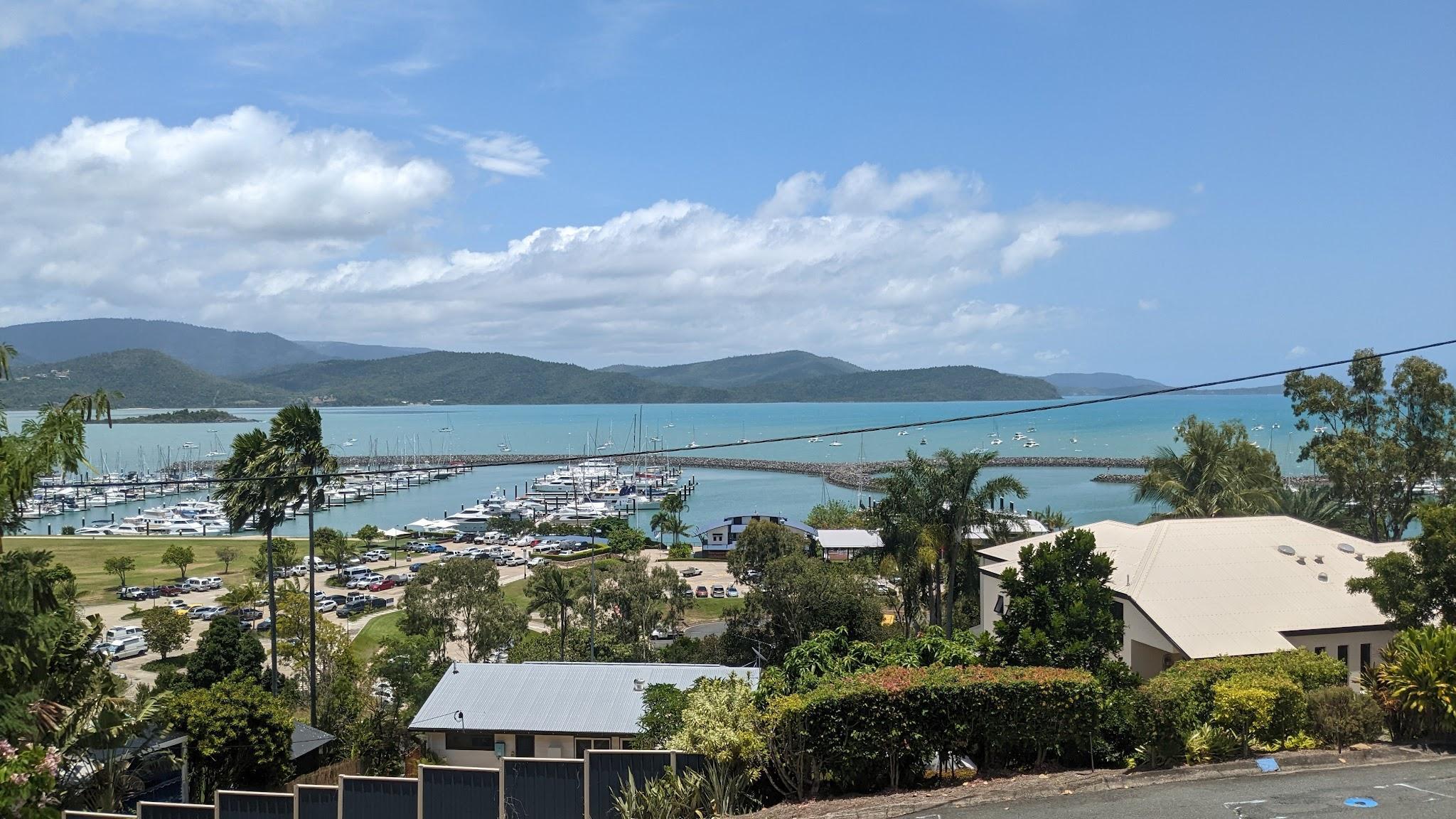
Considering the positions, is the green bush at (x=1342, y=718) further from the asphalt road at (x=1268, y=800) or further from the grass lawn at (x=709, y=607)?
the grass lawn at (x=709, y=607)

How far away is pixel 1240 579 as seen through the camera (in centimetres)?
2217

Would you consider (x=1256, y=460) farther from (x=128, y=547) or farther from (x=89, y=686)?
(x=128, y=547)

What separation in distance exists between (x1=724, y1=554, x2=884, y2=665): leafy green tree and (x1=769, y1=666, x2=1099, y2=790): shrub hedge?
21857mm

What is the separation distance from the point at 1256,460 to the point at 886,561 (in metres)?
16.5

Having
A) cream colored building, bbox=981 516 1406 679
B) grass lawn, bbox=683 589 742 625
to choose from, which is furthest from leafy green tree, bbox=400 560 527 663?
cream colored building, bbox=981 516 1406 679

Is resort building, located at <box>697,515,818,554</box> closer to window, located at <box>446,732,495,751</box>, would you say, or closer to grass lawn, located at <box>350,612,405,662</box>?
grass lawn, located at <box>350,612,405,662</box>

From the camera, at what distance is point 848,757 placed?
10.9 metres

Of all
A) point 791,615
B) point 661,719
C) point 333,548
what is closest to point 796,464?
point 333,548

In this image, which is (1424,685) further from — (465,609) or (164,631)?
(164,631)

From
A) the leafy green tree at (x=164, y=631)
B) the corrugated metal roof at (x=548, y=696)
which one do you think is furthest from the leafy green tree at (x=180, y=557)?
the corrugated metal roof at (x=548, y=696)

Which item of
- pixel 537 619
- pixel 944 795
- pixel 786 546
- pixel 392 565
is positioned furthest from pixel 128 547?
pixel 944 795

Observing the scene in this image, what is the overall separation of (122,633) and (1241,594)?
172ft

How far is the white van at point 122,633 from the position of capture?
48.9 metres

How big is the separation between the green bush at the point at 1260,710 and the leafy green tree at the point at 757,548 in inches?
1745
